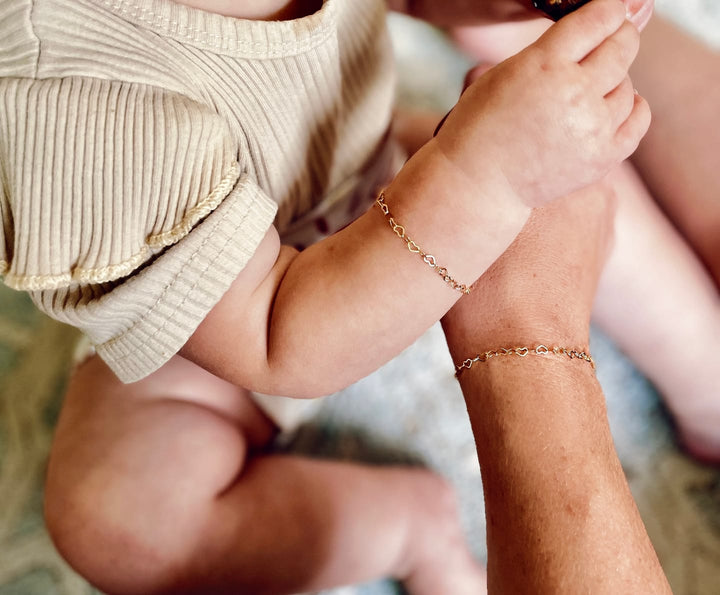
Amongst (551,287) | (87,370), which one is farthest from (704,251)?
(87,370)

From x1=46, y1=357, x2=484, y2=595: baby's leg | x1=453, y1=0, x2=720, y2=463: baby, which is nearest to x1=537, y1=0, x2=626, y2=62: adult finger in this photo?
x1=453, y1=0, x2=720, y2=463: baby

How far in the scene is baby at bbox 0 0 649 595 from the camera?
1.16ft

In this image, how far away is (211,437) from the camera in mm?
572

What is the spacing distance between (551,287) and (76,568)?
0.46 meters

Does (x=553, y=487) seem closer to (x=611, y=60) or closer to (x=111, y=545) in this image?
(x=611, y=60)

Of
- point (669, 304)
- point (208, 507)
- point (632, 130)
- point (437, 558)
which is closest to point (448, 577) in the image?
point (437, 558)

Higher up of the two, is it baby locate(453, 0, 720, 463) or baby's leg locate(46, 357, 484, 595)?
baby locate(453, 0, 720, 463)

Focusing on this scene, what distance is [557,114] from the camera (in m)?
0.34

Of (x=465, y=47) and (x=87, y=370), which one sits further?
(x=465, y=47)

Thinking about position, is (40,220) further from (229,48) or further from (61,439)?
(61,439)

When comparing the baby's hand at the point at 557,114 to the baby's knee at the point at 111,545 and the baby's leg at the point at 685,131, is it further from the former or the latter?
the baby's knee at the point at 111,545

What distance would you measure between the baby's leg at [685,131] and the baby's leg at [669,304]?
2 cm

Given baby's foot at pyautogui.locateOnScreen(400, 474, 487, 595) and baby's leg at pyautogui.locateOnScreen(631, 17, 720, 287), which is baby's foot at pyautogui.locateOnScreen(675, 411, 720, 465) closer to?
baby's leg at pyautogui.locateOnScreen(631, 17, 720, 287)

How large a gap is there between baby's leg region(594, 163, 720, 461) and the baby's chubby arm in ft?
0.86
